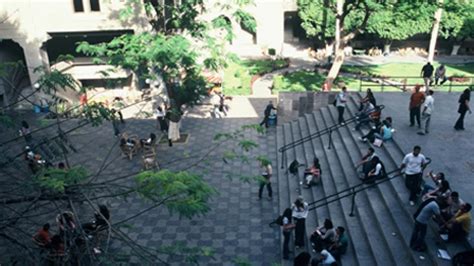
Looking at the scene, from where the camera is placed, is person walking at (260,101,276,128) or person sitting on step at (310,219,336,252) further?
person walking at (260,101,276,128)

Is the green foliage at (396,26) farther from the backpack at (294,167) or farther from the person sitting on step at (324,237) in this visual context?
the person sitting on step at (324,237)

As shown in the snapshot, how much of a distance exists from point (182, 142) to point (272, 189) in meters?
6.33

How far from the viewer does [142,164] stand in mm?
18828

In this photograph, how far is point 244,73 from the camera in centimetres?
3158

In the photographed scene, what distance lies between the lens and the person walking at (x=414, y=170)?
38.1ft

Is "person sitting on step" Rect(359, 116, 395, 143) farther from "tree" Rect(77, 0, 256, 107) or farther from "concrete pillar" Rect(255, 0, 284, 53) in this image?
"concrete pillar" Rect(255, 0, 284, 53)

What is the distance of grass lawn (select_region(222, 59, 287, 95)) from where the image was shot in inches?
1114

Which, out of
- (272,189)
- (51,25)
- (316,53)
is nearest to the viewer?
(272,189)

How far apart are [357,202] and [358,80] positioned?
1773 centimetres

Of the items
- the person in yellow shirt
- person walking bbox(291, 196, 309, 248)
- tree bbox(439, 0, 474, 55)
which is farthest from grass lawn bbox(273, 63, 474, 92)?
the person in yellow shirt

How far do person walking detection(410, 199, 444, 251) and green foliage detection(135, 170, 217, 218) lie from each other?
5076mm

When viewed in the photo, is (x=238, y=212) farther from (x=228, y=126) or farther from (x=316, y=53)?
(x=316, y=53)

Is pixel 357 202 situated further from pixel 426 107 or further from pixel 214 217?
pixel 426 107

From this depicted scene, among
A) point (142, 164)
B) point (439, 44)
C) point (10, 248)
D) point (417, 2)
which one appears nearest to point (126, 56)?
point (142, 164)
